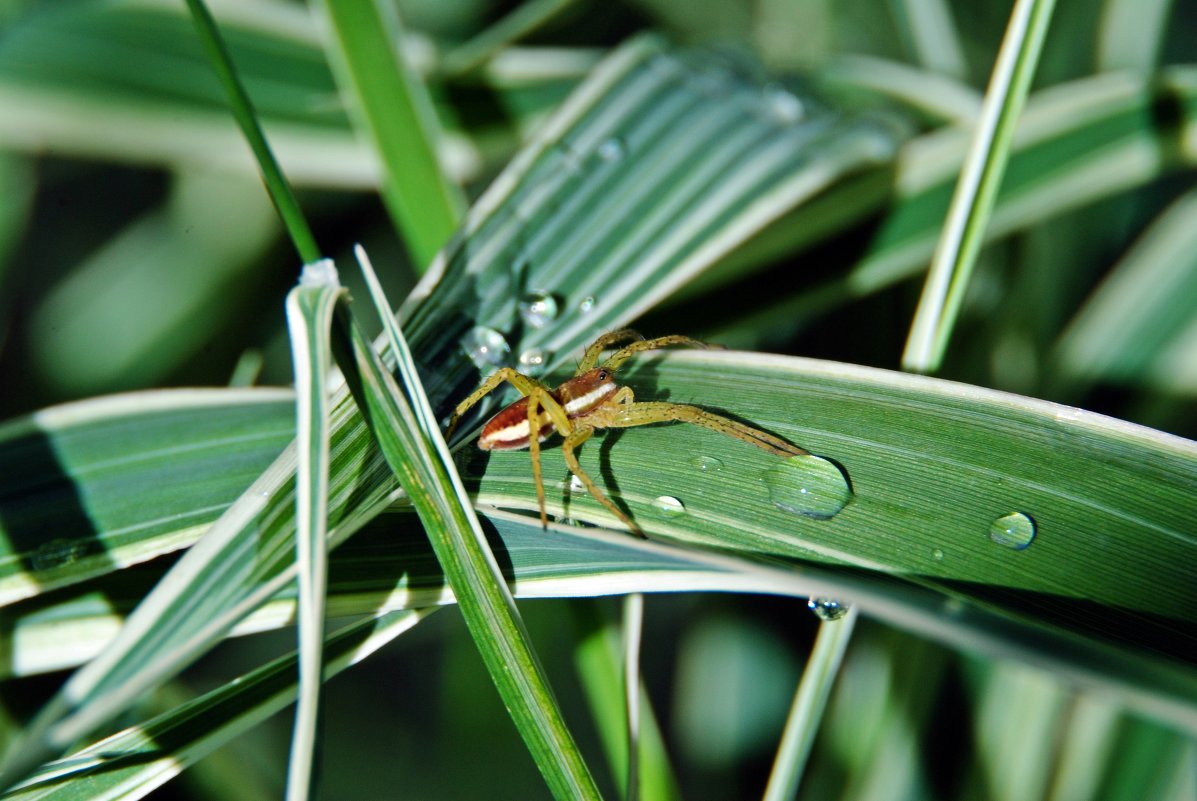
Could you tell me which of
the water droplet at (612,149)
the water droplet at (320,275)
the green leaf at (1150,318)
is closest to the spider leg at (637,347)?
the water droplet at (612,149)

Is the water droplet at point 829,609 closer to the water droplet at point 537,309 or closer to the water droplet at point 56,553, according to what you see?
the water droplet at point 537,309

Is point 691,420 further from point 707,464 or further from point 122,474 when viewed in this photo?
point 122,474

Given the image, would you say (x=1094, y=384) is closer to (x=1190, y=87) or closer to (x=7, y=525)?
(x=1190, y=87)

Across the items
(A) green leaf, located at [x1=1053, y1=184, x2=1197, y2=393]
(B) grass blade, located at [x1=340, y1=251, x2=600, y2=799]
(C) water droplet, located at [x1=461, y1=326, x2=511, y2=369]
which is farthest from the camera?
(A) green leaf, located at [x1=1053, y1=184, x2=1197, y2=393]

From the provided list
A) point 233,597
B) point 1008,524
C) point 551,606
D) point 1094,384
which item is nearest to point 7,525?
point 233,597

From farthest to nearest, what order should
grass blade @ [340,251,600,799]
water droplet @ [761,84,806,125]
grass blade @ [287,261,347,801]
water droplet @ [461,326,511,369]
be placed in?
water droplet @ [761,84,806,125] → water droplet @ [461,326,511,369] → grass blade @ [340,251,600,799] → grass blade @ [287,261,347,801]

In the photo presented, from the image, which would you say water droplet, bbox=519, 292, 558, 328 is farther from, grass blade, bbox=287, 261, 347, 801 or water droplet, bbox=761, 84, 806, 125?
water droplet, bbox=761, 84, 806, 125

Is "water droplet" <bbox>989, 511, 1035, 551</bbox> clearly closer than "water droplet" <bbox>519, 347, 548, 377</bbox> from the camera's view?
Yes

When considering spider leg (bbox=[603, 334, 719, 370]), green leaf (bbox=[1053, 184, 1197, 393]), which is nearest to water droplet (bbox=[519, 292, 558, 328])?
spider leg (bbox=[603, 334, 719, 370])
